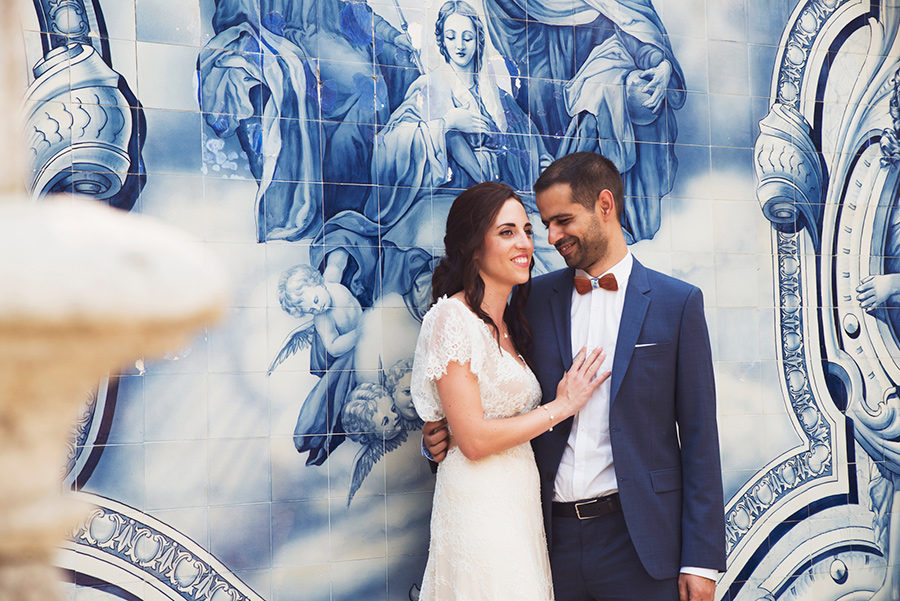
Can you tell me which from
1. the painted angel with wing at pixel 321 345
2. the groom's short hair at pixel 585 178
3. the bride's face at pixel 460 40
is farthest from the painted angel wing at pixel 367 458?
the bride's face at pixel 460 40

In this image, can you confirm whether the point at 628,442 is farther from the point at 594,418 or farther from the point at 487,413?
the point at 487,413

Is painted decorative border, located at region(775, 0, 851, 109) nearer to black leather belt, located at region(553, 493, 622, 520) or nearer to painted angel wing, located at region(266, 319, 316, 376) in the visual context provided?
black leather belt, located at region(553, 493, 622, 520)

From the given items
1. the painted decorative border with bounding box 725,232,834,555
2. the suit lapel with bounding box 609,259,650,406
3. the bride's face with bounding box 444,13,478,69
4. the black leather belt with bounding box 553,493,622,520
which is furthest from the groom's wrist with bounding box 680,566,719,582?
the bride's face with bounding box 444,13,478,69

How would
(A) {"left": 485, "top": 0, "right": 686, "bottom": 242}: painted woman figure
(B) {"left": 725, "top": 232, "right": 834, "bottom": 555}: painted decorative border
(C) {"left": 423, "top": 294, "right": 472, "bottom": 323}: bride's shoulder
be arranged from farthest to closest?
1. (B) {"left": 725, "top": 232, "right": 834, "bottom": 555}: painted decorative border
2. (A) {"left": 485, "top": 0, "right": 686, "bottom": 242}: painted woman figure
3. (C) {"left": 423, "top": 294, "right": 472, "bottom": 323}: bride's shoulder

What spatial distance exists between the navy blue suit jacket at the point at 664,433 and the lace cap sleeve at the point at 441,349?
0.34 meters

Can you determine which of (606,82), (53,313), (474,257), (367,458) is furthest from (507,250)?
(53,313)

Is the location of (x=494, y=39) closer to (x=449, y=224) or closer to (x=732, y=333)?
(x=449, y=224)

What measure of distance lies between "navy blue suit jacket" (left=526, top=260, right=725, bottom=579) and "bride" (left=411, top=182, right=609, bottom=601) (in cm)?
11

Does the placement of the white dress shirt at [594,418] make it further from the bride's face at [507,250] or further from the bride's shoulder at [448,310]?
the bride's shoulder at [448,310]

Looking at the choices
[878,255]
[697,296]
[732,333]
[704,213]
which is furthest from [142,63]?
[878,255]

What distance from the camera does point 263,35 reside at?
139 inches

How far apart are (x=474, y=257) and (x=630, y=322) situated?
0.59 m

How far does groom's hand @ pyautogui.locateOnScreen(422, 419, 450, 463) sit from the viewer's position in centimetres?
325

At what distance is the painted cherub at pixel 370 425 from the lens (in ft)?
11.8
